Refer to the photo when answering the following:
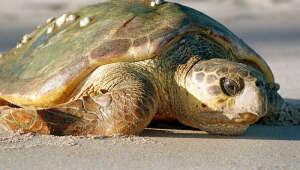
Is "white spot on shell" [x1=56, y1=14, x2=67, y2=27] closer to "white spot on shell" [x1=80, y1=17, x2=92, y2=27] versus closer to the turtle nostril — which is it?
"white spot on shell" [x1=80, y1=17, x2=92, y2=27]

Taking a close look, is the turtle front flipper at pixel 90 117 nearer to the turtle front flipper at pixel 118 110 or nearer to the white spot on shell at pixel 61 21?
the turtle front flipper at pixel 118 110

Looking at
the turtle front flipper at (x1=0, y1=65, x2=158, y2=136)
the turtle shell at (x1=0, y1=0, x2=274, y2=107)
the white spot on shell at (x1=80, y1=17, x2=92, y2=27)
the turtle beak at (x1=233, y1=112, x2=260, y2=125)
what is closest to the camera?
the turtle front flipper at (x1=0, y1=65, x2=158, y2=136)

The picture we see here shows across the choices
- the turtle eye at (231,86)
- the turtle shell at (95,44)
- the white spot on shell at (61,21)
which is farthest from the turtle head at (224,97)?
the white spot on shell at (61,21)

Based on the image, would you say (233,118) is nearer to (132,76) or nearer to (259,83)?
(259,83)

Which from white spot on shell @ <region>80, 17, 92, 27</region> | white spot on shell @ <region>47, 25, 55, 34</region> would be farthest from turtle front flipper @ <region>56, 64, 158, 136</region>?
white spot on shell @ <region>47, 25, 55, 34</region>

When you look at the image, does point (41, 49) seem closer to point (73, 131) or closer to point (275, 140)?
point (73, 131)

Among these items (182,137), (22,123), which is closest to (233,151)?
(182,137)
